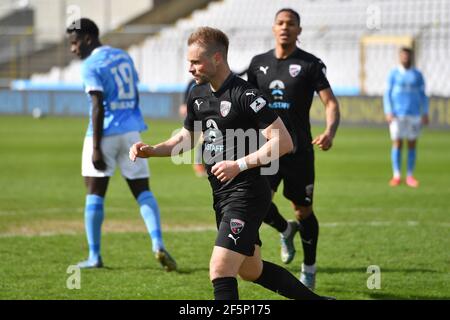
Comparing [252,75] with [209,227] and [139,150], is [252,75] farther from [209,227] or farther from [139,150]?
[209,227]

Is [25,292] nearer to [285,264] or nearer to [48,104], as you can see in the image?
[285,264]

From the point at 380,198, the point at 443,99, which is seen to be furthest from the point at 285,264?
the point at 443,99

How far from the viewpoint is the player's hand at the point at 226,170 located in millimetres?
5406

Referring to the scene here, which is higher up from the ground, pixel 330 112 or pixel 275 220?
pixel 330 112

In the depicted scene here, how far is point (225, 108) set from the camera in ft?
18.8

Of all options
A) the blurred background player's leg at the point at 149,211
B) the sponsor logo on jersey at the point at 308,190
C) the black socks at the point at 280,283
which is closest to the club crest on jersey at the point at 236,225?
the black socks at the point at 280,283

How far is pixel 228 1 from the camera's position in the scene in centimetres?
4034

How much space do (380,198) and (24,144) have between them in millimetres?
13361

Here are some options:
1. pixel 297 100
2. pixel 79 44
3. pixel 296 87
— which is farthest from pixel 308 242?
pixel 79 44

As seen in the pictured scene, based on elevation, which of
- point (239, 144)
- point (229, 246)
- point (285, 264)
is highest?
point (239, 144)

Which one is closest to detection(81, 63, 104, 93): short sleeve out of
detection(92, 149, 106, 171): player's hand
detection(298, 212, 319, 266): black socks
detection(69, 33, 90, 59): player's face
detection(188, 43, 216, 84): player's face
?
detection(69, 33, 90, 59): player's face

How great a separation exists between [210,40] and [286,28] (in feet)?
7.40

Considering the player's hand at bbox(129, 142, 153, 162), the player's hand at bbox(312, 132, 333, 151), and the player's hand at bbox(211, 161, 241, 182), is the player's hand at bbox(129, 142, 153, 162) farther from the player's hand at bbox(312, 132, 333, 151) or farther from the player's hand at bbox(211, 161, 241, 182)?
the player's hand at bbox(312, 132, 333, 151)

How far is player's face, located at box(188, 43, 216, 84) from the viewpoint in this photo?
561cm
